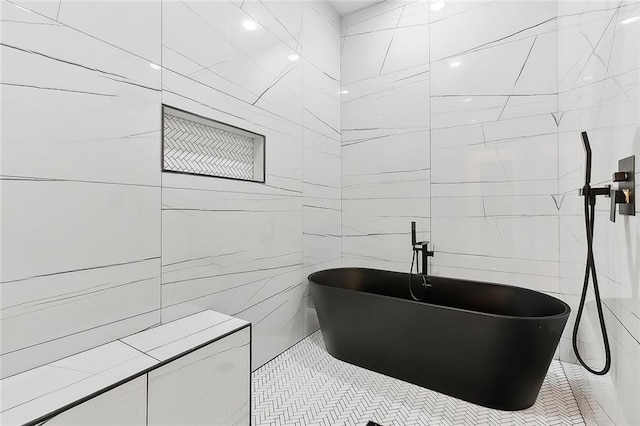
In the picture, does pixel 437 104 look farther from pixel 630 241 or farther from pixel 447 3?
pixel 630 241

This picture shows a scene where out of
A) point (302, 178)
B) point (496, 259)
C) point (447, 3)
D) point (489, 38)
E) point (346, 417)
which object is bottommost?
point (346, 417)

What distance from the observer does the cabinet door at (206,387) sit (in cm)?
115

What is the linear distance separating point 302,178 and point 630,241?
1.99 metres

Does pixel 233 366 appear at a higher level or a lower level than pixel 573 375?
higher

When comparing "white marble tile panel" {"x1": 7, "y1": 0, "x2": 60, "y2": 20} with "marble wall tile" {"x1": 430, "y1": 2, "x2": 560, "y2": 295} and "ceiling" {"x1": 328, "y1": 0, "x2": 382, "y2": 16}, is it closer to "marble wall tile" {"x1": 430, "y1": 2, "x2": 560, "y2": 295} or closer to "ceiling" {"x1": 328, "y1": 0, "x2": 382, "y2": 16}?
"ceiling" {"x1": 328, "y1": 0, "x2": 382, "y2": 16}

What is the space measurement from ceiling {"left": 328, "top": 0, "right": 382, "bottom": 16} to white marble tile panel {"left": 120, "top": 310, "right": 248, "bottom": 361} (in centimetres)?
300

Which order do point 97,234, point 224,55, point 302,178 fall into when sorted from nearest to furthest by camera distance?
point 97,234 → point 224,55 → point 302,178

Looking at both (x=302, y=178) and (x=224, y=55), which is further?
(x=302, y=178)

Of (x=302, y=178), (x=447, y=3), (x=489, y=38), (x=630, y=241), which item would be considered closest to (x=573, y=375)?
Answer: (x=630, y=241)

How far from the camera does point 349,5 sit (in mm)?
2961

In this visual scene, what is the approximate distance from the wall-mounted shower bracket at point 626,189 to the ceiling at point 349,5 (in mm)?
2663

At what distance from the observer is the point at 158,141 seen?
1.51 metres

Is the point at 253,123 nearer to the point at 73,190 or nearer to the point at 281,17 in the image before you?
the point at 281,17

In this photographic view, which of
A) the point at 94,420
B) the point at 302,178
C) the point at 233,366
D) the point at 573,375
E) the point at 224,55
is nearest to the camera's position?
the point at 94,420
